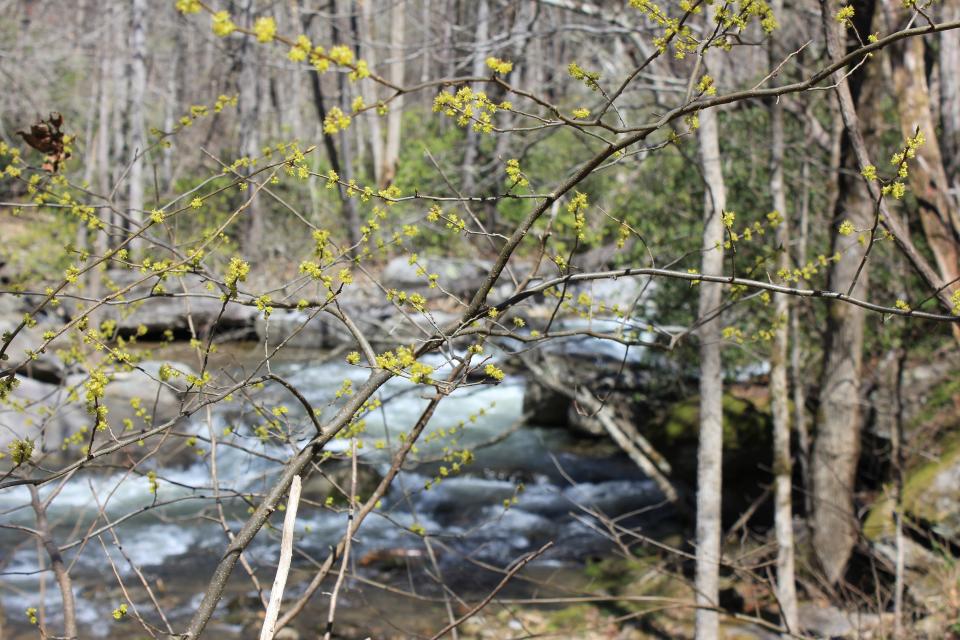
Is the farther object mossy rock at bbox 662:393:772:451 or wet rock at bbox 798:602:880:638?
mossy rock at bbox 662:393:772:451

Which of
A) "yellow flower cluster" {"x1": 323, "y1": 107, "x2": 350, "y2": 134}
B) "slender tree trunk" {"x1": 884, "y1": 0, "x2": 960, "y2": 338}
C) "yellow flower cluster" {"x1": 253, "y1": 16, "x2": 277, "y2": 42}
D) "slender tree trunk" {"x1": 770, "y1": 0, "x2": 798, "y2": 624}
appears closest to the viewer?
"yellow flower cluster" {"x1": 253, "y1": 16, "x2": 277, "y2": 42}

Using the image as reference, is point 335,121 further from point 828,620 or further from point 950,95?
point 828,620

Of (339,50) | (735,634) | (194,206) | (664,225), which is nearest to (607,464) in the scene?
(664,225)

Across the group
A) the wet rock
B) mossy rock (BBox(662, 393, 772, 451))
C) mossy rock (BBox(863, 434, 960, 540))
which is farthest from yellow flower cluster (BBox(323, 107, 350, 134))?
mossy rock (BBox(662, 393, 772, 451))

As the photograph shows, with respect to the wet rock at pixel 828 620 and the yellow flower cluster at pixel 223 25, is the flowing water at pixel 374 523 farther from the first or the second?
the yellow flower cluster at pixel 223 25

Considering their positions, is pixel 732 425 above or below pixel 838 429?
below

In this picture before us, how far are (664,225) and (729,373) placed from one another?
5.26ft

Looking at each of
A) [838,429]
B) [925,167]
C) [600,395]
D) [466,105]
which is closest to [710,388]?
[838,429]

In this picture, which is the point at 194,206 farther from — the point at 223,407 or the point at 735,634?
the point at 223,407

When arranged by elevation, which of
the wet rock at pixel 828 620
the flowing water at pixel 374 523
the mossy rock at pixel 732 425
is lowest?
the flowing water at pixel 374 523

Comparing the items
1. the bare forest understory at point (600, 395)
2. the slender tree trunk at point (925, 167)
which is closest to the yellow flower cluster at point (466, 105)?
the bare forest understory at point (600, 395)

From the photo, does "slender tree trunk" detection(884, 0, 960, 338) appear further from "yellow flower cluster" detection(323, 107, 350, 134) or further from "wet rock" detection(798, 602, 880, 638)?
"yellow flower cluster" detection(323, 107, 350, 134)

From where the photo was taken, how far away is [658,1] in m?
5.56

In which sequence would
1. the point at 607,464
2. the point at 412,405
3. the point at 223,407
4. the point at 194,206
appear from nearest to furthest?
the point at 194,206 < the point at 607,464 < the point at 223,407 < the point at 412,405
